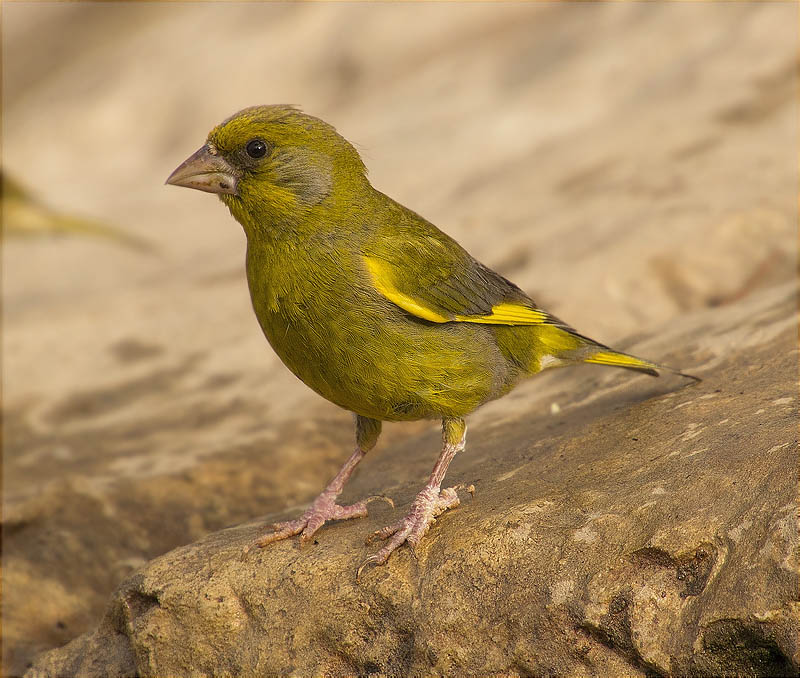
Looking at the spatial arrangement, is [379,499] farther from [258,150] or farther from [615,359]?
[258,150]

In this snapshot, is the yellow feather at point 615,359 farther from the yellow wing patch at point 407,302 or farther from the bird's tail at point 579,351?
the yellow wing patch at point 407,302

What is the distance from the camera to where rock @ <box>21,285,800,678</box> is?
9.83 ft

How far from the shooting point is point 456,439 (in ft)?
13.6

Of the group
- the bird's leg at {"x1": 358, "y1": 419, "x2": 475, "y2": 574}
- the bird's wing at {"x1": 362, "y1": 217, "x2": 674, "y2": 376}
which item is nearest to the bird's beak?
the bird's wing at {"x1": 362, "y1": 217, "x2": 674, "y2": 376}

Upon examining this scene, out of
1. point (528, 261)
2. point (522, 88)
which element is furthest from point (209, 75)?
point (528, 261)

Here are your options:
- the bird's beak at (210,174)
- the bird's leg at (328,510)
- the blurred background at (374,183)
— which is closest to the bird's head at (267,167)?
the bird's beak at (210,174)

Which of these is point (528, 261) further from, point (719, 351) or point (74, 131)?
point (74, 131)

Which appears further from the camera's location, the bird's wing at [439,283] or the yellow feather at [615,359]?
the yellow feather at [615,359]

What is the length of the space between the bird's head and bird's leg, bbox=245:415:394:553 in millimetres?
1107

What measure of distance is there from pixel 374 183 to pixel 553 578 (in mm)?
7309

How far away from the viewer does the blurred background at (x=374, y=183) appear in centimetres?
556

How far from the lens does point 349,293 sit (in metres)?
3.87

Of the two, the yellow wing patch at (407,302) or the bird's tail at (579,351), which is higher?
the yellow wing patch at (407,302)

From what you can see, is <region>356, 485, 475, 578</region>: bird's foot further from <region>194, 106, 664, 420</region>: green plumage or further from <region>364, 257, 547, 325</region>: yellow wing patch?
<region>364, 257, 547, 325</region>: yellow wing patch
